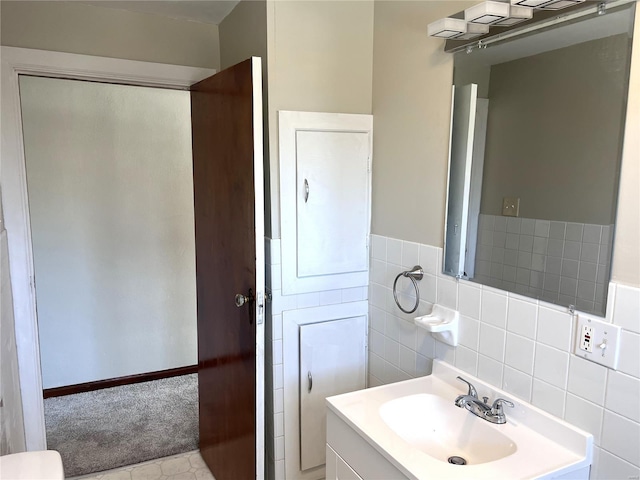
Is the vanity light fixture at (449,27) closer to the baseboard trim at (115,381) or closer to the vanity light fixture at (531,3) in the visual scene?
the vanity light fixture at (531,3)

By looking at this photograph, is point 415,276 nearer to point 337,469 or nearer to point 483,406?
point 483,406

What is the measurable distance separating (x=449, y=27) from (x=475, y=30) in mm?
81

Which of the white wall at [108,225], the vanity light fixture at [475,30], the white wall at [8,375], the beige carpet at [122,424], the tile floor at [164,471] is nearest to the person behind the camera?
the vanity light fixture at [475,30]

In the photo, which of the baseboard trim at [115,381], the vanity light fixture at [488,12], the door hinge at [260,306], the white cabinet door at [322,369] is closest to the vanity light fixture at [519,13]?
the vanity light fixture at [488,12]

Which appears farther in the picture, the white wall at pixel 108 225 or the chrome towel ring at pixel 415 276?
the white wall at pixel 108 225

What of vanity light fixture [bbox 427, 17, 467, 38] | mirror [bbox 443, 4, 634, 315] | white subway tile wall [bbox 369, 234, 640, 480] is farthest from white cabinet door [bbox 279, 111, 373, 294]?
vanity light fixture [bbox 427, 17, 467, 38]

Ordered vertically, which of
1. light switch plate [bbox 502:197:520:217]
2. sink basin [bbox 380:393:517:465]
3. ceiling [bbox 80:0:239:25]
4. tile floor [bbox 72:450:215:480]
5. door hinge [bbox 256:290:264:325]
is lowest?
tile floor [bbox 72:450:215:480]

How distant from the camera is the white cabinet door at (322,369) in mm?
2066

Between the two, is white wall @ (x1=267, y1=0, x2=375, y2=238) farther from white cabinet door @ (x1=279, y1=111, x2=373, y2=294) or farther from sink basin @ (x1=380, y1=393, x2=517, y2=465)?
sink basin @ (x1=380, y1=393, x2=517, y2=465)

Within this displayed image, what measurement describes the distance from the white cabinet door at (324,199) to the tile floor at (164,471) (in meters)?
1.20

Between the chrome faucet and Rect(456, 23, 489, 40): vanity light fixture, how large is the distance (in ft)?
3.58

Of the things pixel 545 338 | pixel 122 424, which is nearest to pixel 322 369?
pixel 545 338

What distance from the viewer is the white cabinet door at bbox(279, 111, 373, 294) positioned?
75.5 inches

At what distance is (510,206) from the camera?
1.45 metres
